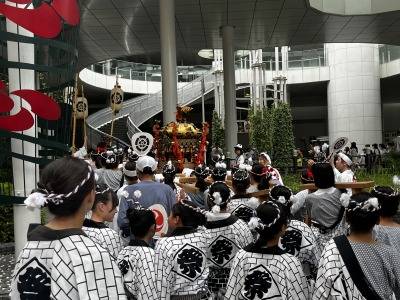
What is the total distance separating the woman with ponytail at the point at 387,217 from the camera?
345 cm

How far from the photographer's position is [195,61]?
3888 centimetres

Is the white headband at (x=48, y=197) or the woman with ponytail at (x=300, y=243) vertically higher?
the white headband at (x=48, y=197)

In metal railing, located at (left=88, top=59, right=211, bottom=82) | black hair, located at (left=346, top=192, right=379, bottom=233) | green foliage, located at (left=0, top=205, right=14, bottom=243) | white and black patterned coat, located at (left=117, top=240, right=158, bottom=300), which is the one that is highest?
metal railing, located at (left=88, top=59, right=211, bottom=82)

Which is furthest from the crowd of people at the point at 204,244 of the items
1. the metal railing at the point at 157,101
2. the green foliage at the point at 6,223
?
the metal railing at the point at 157,101

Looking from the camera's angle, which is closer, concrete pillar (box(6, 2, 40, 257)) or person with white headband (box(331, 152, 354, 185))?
concrete pillar (box(6, 2, 40, 257))

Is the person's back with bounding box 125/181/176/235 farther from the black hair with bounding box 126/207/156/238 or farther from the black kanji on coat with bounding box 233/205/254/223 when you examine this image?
the black hair with bounding box 126/207/156/238

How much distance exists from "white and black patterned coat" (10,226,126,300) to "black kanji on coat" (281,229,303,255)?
8.13 feet

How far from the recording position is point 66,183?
2.16m

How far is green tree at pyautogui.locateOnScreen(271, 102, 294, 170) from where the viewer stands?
66.4ft

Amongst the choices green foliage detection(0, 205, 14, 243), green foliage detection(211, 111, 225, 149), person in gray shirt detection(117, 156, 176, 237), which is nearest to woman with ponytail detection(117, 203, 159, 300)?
person in gray shirt detection(117, 156, 176, 237)

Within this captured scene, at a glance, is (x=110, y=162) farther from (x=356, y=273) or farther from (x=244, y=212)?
(x=356, y=273)

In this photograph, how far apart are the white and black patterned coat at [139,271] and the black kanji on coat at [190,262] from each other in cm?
22

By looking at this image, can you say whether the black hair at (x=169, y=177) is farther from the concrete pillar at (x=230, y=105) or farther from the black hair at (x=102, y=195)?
the concrete pillar at (x=230, y=105)

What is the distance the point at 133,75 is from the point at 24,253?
106 feet
